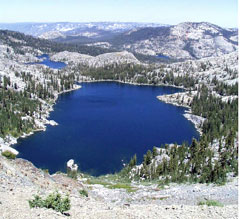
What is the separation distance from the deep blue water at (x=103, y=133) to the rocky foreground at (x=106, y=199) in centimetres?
3512

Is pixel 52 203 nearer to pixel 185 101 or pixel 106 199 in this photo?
pixel 106 199

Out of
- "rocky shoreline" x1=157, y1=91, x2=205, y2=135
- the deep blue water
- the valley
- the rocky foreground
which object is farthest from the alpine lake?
the rocky foreground

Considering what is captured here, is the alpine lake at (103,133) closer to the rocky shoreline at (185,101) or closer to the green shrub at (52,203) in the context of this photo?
the rocky shoreline at (185,101)

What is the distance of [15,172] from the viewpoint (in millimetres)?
34750

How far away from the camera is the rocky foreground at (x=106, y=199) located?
24641 mm

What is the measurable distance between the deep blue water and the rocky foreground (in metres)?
35.1

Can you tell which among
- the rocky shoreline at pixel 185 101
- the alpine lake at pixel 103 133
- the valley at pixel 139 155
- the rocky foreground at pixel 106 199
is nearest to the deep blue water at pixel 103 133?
the alpine lake at pixel 103 133

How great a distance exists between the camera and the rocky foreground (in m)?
24.6

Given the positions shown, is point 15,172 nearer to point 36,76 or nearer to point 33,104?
point 33,104

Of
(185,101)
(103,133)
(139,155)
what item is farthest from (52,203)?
(185,101)

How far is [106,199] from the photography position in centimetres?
4109

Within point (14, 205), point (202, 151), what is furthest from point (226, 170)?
point (14, 205)

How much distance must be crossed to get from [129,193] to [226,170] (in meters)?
26.4

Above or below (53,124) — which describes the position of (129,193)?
above
